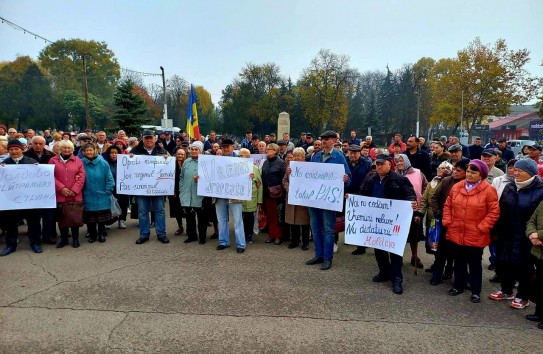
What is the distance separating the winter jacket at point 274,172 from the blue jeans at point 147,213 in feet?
6.80

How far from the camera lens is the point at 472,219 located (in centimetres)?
460

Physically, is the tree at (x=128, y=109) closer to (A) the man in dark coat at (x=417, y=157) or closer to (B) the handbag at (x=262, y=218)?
(B) the handbag at (x=262, y=218)

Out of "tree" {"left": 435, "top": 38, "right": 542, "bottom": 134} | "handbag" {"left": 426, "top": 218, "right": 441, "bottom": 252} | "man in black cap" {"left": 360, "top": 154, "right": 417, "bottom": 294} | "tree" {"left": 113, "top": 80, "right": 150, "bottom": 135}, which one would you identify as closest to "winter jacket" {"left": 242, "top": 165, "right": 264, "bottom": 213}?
"man in black cap" {"left": 360, "top": 154, "right": 417, "bottom": 294}

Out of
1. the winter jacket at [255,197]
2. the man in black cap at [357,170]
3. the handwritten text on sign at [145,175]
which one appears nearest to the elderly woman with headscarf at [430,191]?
the man in black cap at [357,170]

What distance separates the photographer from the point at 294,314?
4.27 m

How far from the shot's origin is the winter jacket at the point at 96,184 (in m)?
6.91

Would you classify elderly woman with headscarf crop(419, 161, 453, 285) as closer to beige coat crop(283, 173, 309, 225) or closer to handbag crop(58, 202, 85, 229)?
beige coat crop(283, 173, 309, 225)

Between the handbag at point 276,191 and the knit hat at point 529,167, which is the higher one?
the knit hat at point 529,167

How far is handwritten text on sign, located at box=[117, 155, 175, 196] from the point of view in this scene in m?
7.18

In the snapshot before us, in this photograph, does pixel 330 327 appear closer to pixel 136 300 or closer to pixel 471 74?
pixel 136 300

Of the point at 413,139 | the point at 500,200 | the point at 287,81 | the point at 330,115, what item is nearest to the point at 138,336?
the point at 500,200

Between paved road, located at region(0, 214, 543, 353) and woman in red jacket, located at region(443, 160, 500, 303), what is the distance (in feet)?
1.25

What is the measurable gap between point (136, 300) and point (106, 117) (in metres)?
49.9

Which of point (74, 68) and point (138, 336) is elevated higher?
point (74, 68)
